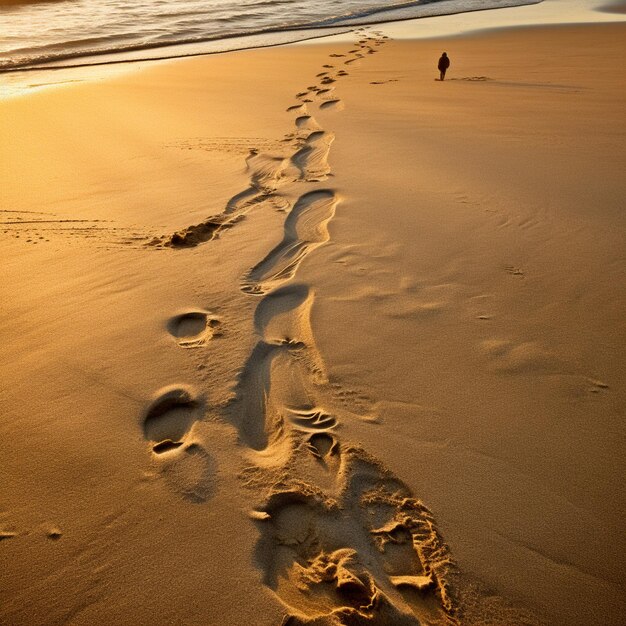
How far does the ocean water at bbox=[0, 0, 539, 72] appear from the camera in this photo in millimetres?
11156

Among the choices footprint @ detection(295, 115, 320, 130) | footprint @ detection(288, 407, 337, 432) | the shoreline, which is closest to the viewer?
footprint @ detection(288, 407, 337, 432)

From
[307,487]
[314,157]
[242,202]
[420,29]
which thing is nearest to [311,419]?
[307,487]

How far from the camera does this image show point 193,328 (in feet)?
8.52

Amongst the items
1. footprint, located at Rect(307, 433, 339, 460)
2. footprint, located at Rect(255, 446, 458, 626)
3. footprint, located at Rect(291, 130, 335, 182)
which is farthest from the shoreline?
footprint, located at Rect(255, 446, 458, 626)

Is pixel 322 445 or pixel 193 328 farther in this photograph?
pixel 193 328

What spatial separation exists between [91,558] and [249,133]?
4688mm

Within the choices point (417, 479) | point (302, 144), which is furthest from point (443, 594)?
point (302, 144)

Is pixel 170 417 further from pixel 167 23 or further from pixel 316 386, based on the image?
pixel 167 23

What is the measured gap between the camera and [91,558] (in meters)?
1.61

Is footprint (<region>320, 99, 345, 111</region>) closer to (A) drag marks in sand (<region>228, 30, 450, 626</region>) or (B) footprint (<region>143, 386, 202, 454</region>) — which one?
(A) drag marks in sand (<region>228, 30, 450, 626</region>)

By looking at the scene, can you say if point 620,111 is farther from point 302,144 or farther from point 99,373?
point 99,373

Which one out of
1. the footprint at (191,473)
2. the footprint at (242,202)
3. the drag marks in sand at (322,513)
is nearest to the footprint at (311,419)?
the drag marks in sand at (322,513)

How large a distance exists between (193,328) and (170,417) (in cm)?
61

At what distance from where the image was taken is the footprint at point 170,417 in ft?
6.53
